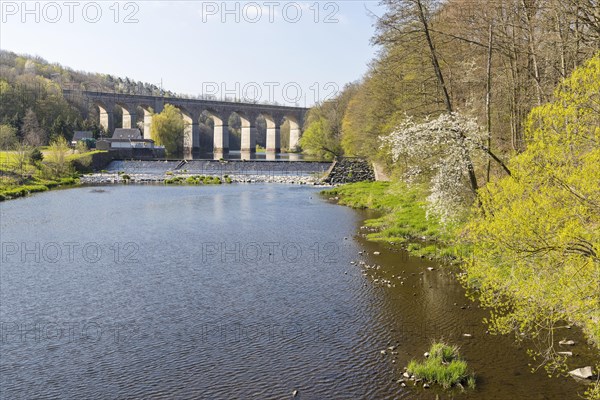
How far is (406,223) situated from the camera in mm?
26250

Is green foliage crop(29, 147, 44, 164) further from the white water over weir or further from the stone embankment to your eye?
the stone embankment

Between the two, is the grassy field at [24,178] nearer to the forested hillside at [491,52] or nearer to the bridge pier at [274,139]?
the forested hillside at [491,52]

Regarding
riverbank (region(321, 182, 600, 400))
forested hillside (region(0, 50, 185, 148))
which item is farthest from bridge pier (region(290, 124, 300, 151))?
riverbank (region(321, 182, 600, 400))

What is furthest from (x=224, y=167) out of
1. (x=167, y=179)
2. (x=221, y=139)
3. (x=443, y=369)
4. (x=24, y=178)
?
(x=443, y=369)

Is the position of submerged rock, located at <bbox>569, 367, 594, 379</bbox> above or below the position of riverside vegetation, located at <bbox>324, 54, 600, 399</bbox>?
below

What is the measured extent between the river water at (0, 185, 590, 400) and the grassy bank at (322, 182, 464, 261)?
1.18 metres

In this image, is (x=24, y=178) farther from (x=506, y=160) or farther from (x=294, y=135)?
(x=294, y=135)

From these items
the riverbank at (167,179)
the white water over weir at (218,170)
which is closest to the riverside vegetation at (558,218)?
the riverbank at (167,179)

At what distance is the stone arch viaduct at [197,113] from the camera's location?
A: 10569 cm

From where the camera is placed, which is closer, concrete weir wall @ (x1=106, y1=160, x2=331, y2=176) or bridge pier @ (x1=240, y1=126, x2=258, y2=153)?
concrete weir wall @ (x1=106, y1=160, x2=331, y2=176)

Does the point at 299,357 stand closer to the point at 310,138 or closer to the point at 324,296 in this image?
the point at 324,296

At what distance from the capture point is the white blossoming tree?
1798 centimetres

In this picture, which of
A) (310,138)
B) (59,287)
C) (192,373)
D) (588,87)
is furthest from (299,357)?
(310,138)

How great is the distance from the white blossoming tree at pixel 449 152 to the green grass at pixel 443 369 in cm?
750
